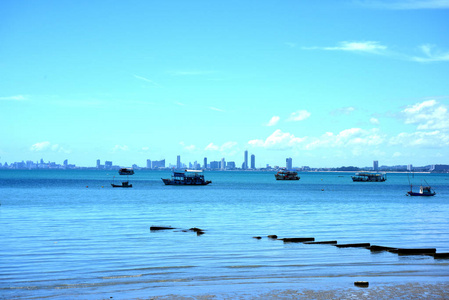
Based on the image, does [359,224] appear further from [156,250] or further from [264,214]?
[156,250]

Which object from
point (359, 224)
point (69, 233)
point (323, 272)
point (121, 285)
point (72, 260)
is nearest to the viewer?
point (121, 285)

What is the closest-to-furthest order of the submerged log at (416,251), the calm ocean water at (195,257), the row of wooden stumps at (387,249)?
the calm ocean water at (195,257), the row of wooden stumps at (387,249), the submerged log at (416,251)

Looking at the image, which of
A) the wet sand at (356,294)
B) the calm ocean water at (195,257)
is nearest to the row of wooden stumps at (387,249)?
the calm ocean water at (195,257)

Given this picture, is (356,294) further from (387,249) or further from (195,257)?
(387,249)

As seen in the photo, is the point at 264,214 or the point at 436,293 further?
the point at 264,214

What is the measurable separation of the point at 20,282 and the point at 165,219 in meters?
34.7

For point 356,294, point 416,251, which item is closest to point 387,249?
point 416,251

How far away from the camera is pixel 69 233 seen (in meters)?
46.2

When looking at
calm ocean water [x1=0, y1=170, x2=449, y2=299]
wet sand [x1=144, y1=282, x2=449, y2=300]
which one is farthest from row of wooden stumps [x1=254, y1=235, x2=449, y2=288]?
wet sand [x1=144, y1=282, x2=449, y2=300]

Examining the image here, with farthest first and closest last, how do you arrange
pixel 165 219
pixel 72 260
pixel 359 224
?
pixel 165 219 < pixel 359 224 < pixel 72 260

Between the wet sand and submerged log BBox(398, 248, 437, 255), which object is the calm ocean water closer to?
the wet sand

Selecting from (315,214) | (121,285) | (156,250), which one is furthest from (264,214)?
(121,285)

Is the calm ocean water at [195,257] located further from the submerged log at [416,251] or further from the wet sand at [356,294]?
the submerged log at [416,251]

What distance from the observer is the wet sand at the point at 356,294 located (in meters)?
23.0
